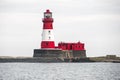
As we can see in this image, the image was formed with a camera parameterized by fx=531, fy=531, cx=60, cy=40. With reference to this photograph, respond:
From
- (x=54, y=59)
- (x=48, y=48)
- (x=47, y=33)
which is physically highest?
(x=47, y=33)

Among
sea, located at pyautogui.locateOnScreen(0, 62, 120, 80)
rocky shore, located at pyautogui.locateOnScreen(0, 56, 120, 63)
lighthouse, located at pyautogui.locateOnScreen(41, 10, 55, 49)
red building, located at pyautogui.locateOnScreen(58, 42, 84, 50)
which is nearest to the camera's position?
sea, located at pyautogui.locateOnScreen(0, 62, 120, 80)

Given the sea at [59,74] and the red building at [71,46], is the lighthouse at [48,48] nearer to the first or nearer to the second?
the red building at [71,46]

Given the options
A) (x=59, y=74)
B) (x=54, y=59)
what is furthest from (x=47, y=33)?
(x=59, y=74)

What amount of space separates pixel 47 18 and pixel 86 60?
1130cm

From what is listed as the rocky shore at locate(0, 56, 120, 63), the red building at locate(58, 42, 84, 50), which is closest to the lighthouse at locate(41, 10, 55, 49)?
the rocky shore at locate(0, 56, 120, 63)

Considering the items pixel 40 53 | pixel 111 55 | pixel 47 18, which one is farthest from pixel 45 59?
pixel 111 55

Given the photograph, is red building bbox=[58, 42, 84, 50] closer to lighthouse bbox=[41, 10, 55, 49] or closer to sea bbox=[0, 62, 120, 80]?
lighthouse bbox=[41, 10, 55, 49]

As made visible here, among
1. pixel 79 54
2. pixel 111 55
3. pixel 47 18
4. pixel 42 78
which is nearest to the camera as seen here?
pixel 42 78

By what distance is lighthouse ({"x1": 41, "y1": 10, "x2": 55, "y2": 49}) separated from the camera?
79812 mm

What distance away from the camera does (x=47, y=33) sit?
80.0 m

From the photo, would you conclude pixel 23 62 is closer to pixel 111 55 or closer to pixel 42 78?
pixel 111 55

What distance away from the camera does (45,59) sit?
8119cm

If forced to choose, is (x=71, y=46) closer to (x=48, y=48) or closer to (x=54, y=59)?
(x=54, y=59)

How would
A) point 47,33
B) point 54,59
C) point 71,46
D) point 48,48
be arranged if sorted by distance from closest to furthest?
point 47,33
point 48,48
point 54,59
point 71,46
